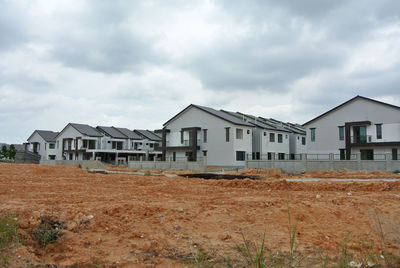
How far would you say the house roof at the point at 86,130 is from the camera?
177ft

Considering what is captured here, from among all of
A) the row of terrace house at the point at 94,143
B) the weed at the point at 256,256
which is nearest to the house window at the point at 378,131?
the weed at the point at 256,256

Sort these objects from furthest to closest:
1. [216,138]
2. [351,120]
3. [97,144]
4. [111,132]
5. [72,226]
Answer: [111,132]
[97,144]
[216,138]
[351,120]
[72,226]

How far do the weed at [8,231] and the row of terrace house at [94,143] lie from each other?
44.1 metres

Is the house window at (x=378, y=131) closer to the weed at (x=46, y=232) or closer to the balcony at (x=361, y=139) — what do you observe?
the balcony at (x=361, y=139)

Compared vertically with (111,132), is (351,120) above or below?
below

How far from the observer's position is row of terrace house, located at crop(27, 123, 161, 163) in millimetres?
53441

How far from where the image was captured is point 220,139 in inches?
1495

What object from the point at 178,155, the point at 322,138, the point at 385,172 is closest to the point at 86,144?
the point at 178,155

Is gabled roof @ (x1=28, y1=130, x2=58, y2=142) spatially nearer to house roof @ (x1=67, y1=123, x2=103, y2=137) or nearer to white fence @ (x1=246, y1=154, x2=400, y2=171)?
house roof @ (x1=67, y1=123, x2=103, y2=137)

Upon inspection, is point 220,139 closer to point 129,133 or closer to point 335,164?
point 335,164

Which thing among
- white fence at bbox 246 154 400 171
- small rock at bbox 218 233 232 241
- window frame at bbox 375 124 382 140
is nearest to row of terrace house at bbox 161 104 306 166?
white fence at bbox 246 154 400 171

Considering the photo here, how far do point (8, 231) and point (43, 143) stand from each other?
6350 centimetres

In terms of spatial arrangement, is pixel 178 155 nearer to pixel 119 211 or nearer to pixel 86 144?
pixel 86 144

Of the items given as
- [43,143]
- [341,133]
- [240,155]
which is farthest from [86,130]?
[341,133]
